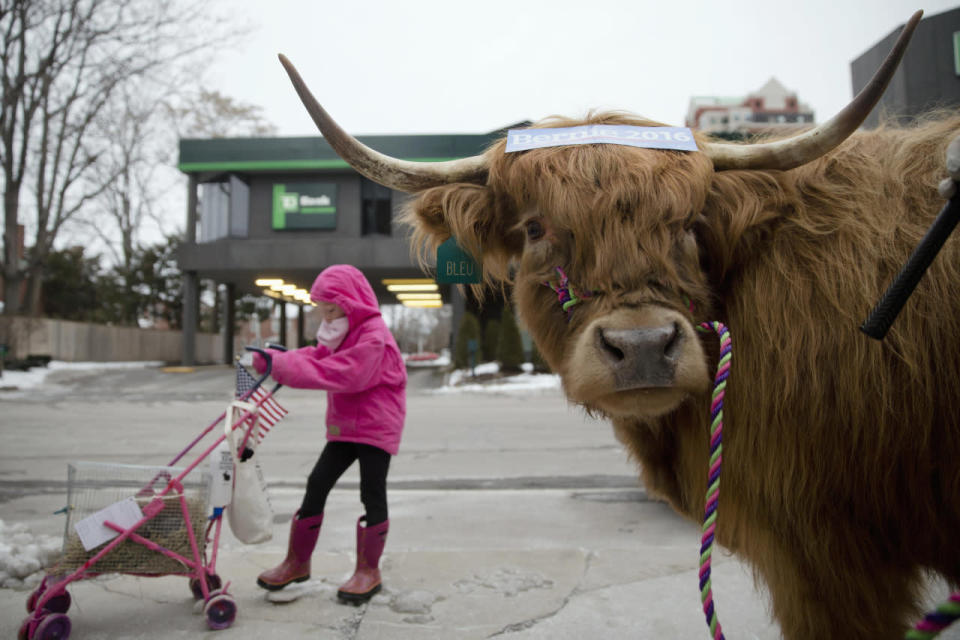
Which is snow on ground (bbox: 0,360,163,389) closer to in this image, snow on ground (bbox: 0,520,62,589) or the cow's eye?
snow on ground (bbox: 0,520,62,589)

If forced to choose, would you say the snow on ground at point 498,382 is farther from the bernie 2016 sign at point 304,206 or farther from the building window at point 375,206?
the bernie 2016 sign at point 304,206

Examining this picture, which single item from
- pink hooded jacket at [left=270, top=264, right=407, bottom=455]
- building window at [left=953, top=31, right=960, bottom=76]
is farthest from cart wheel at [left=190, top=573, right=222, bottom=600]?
building window at [left=953, top=31, right=960, bottom=76]

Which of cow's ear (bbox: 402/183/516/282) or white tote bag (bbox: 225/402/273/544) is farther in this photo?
white tote bag (bbox: 225/402/273/544)

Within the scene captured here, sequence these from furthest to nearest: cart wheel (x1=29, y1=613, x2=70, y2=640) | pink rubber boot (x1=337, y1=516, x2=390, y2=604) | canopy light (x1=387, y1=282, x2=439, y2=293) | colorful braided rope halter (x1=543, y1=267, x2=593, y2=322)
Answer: canopy light (x1=387, y1=282, x2=439, y2=293)
pink rubber boot (x1=337, y1=516, x2=390, y2=604)
cart wheel (x1=29, y1=613, x2=70, y2=640)
colorful braided rope halter (x1=543, y1=267, x2=593, y2=322)

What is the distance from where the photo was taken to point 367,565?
312cm

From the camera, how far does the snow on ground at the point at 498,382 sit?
55.0 feet

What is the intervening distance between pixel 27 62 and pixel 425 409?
65.7 ft

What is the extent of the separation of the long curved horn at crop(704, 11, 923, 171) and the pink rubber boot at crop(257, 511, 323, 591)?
2.54 meters

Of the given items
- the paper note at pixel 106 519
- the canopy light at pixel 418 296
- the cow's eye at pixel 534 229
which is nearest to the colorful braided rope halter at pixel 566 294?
the cow's eye at pixel 534 229

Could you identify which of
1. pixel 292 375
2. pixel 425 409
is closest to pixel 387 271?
pixel 425 409

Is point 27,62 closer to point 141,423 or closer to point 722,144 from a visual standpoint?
point 141,423

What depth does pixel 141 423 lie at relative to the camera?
34.3 ft

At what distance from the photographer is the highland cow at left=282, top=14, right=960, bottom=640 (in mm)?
1607

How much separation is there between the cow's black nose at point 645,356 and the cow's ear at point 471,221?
0.79 meters
